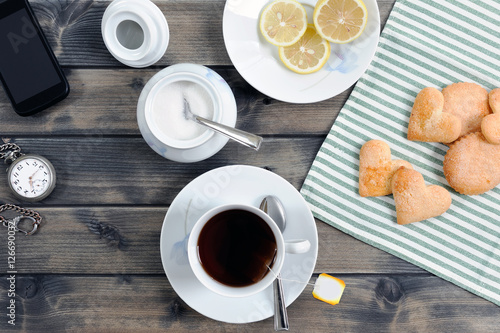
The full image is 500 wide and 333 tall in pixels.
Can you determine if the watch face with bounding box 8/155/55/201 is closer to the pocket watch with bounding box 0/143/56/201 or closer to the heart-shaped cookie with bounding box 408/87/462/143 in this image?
the pocket watch with bounding box 0/143/56/201

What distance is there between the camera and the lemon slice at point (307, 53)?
903 mm

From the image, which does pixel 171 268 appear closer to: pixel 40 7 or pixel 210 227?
pixel 210 227

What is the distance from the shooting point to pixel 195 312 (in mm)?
979

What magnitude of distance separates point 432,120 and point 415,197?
0.17 m

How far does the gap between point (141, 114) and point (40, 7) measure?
38cm

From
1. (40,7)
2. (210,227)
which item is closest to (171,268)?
(210,227)

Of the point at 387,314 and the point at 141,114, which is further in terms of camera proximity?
the point at 387,314

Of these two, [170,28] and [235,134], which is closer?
[235,134]

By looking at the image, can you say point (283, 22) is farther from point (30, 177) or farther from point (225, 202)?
point (30, 177)

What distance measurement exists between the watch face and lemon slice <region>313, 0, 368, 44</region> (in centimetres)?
67

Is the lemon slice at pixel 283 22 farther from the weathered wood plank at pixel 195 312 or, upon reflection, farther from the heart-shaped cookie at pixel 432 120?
the weathered wood plank at pixel 195 312

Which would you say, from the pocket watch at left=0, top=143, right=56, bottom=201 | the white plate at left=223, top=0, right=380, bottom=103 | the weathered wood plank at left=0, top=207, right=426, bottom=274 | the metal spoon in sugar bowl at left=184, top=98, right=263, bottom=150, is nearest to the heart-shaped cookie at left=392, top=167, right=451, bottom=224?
the weathered wood plank at left=0, top=207, right=426, bottom=274

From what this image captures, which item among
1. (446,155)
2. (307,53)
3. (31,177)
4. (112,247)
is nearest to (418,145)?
(446,155)

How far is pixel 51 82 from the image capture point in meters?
0.93
